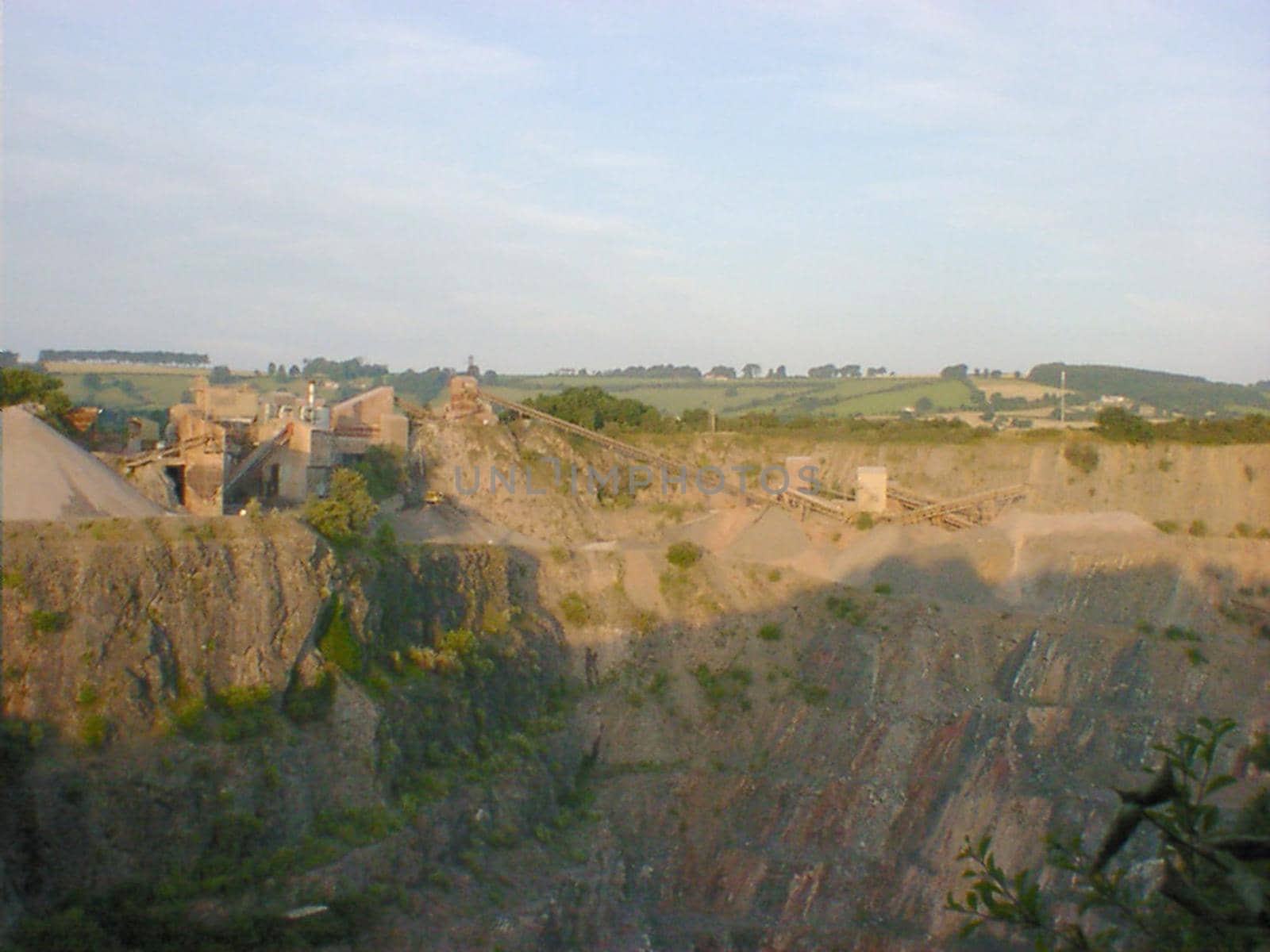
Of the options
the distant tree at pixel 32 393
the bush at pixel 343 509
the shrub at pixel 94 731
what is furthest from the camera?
the distant tree at pixel 32 393

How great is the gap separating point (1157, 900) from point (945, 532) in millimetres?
30659

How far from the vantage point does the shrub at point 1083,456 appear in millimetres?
49500

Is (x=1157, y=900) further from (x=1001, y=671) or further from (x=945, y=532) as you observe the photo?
(x=945, y=532)

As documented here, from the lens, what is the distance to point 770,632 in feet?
113

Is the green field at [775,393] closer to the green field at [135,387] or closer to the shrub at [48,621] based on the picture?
the green field at [135,387]

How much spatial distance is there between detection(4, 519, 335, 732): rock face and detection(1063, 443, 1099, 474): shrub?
31832 millimetres

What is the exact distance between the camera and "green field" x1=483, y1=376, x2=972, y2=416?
296ft

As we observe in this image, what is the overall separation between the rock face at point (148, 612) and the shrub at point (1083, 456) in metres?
31.8

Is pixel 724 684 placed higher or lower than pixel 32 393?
lower

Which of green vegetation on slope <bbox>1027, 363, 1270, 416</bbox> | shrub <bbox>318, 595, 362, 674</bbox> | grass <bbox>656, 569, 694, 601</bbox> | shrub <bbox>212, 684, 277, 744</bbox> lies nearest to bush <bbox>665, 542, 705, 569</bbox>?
grass <bbox>656, 569, 694, 601</bbox>

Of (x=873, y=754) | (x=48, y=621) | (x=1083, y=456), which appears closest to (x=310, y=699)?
(x=48, y=621)

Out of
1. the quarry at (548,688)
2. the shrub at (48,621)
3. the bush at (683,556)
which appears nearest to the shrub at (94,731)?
the quarry at (548,688)

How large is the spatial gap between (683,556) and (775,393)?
7024cm

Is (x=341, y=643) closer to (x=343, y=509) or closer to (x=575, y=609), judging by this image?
(x=343, y=509)
